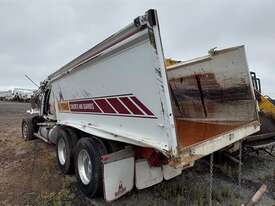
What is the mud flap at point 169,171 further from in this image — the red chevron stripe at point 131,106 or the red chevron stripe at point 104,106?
the red chevron stripe at point 104,106

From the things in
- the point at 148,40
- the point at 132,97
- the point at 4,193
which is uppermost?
the point at 148,40

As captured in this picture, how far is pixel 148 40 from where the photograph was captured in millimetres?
2449

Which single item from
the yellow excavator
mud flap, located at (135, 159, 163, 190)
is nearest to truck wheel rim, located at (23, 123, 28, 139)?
mud flap, located at (135, 159, 163, 190)

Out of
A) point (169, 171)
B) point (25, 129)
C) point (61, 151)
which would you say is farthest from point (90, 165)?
point (25, 129)

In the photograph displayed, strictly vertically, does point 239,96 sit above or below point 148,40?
below

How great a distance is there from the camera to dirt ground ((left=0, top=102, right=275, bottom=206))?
3584mm

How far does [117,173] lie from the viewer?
10.4 ft

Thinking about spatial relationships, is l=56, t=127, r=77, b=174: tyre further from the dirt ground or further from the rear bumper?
the rear bumper

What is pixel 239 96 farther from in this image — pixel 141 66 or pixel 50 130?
pixel 50 130

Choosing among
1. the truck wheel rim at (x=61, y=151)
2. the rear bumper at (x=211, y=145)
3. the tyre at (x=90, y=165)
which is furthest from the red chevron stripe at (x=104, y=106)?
the truck wheel rim at (x=61, y=151)

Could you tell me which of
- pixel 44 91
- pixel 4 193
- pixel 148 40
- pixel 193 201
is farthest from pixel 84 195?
pixel 44 91

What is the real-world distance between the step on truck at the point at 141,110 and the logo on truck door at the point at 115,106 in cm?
1

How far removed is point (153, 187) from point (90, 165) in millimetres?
1131

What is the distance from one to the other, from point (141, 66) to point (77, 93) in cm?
218
